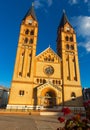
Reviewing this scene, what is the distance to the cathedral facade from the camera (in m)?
27.7

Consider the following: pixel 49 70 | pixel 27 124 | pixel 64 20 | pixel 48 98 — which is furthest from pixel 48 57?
pixel 27 124

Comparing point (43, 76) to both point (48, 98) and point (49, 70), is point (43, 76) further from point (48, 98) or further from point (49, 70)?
point (48, 98)

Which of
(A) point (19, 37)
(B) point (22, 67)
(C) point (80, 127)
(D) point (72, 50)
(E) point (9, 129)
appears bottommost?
(E) point (9, 129)

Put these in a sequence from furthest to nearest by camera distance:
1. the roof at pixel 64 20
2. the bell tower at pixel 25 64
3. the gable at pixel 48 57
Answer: the roof at pixel 64 20
the gable at pixel 48 57
the bell tower at pixel 25 64

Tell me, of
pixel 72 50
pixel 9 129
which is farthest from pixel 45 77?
pixel 9 129

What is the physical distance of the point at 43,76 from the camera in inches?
1209

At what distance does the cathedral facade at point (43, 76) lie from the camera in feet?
91.0

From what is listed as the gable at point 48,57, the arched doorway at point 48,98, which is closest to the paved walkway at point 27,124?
the arched doorway at point 48,98

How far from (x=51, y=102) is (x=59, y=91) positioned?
3013 millimetres

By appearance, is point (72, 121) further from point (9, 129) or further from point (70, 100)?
point (70, 100)

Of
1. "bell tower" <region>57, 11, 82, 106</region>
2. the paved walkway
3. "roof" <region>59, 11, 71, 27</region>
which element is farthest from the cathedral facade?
the paved walkway

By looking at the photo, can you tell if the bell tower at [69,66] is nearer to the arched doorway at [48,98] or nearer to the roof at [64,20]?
the roof at [64,20]

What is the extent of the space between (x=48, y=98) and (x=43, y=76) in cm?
510

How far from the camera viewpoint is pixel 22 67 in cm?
3084
